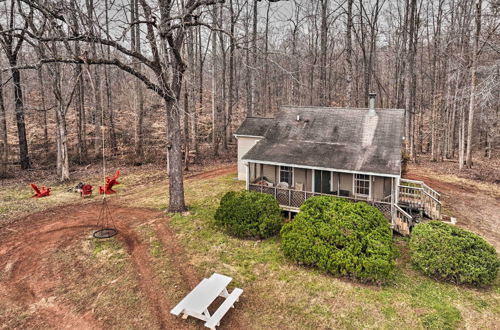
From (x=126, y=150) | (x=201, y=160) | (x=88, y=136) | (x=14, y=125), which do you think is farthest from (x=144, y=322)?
(x=14, y=125)

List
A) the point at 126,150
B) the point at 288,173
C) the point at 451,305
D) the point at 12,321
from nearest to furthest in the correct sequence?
the point at 12,321
the point at 451,305
the point at 288,173
the point at 126,150

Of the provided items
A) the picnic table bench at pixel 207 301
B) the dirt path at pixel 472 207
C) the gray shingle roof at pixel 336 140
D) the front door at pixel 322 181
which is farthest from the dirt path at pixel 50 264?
the dirt path at pixel 472 207

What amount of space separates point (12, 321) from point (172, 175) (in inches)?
273

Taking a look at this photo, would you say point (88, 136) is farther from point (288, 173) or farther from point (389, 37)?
point (389, 37)

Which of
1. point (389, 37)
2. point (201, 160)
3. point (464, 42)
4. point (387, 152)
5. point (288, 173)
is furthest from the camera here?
point (389, 37)

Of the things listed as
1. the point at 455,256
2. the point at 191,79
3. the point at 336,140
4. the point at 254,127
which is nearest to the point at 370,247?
the point at 455,256

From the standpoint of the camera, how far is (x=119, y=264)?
8.80m

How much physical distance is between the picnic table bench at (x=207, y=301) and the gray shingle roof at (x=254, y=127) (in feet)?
36.7

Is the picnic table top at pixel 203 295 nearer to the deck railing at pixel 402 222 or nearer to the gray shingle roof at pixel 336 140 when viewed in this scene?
the gray shingle roof at pixel 336 140

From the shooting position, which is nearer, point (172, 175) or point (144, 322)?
point (144, 322)

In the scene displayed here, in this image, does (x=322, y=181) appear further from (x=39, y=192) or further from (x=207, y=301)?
(x=39, y=192)

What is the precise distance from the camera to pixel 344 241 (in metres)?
8.42

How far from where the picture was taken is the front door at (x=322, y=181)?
533 inches

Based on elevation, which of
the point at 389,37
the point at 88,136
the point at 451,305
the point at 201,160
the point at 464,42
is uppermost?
the point at 389,37
